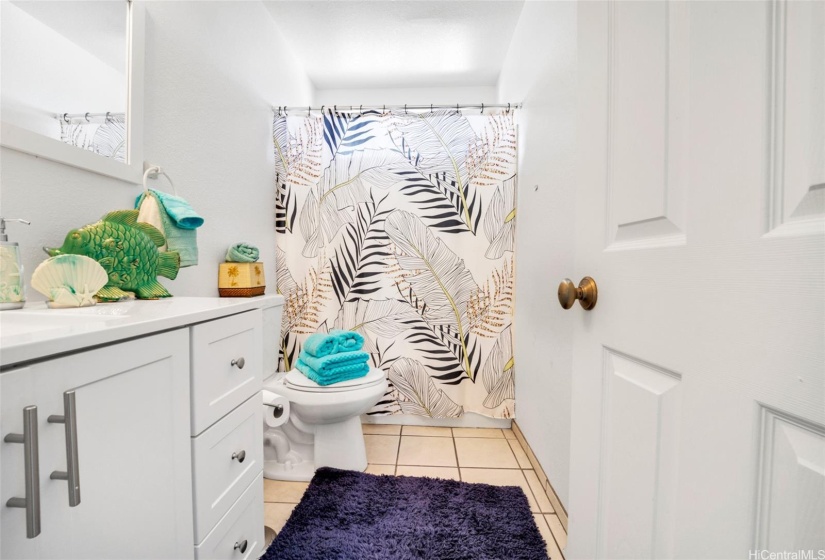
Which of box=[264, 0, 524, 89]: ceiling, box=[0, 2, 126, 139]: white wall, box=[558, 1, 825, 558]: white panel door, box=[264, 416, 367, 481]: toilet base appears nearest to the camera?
box=[558, 1, 825, 558]: white panel door

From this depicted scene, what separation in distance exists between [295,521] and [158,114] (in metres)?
1.49

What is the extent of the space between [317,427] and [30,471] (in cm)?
132

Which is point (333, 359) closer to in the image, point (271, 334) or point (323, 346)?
point (323, 346)

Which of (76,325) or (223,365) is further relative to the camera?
(223,365)

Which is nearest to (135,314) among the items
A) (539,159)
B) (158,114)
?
(158,114)

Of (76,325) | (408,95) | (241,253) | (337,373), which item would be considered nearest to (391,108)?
(408,95)

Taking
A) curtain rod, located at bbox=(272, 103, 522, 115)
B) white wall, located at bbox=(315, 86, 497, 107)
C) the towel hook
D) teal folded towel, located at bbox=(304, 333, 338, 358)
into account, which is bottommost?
teal folded towel, located at bbox=(304, 333, 338, 358)

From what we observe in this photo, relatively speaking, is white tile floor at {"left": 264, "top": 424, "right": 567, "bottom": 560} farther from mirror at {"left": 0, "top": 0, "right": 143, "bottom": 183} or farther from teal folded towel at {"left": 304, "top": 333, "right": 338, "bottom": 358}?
mirror at {"left": 0, "top": 0, "right": 143, "bottom": 183}

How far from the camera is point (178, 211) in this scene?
101 cm

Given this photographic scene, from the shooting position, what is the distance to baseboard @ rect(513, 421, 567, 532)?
4.13 ft

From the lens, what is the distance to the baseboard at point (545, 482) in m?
1.26

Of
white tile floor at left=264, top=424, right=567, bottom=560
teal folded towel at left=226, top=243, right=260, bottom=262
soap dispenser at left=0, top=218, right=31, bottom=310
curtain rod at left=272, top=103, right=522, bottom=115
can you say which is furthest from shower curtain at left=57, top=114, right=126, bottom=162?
white tile floor at left=264, top=424, right=567, bottom=560

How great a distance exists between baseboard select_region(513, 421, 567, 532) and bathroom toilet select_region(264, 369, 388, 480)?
2.56 feet

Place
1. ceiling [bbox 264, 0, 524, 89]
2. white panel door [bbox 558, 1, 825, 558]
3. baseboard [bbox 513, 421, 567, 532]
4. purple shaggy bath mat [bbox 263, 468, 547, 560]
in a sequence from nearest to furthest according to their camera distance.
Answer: white panel door [bbox 558, 1, 825, 558] → purple shaggy bath mat [bbox 263, 468, 547, 560] → baseboard [bbox 513, 421, 567, 532] → ceiling [bbox 264, 0, 524, 89]
